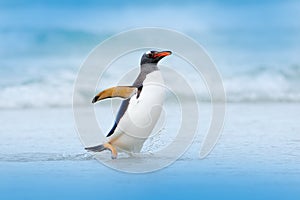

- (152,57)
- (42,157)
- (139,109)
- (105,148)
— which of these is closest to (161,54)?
(152,57)

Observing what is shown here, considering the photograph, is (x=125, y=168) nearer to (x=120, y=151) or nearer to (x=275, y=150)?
(x=120, y=151)

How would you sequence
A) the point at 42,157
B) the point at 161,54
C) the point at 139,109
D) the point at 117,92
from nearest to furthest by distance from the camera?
the point at 117,92
the point at 139,109
the point at 161,54
the point at 42,157

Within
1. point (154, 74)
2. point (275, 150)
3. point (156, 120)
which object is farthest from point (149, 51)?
point (275, 150)

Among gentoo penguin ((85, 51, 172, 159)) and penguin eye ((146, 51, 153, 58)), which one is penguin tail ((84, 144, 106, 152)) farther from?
penguin eye ((146, 51, 153, 58))

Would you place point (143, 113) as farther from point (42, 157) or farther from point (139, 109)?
point (42, 157)

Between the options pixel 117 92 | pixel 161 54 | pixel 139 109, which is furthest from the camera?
pixel 161 54

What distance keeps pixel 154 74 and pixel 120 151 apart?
799 millimetres

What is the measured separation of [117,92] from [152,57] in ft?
1.78

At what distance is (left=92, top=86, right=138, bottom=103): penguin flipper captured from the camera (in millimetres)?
5293

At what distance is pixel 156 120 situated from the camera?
224 inches

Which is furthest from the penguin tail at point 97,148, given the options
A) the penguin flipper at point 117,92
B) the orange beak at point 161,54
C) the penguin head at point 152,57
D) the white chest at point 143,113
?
the orange beak at point 161,54

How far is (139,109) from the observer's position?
5.57 m

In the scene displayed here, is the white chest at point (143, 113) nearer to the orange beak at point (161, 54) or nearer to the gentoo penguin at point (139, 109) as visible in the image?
the gentoo penguin at point (139, 109)

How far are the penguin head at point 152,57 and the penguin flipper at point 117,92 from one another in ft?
1.09
